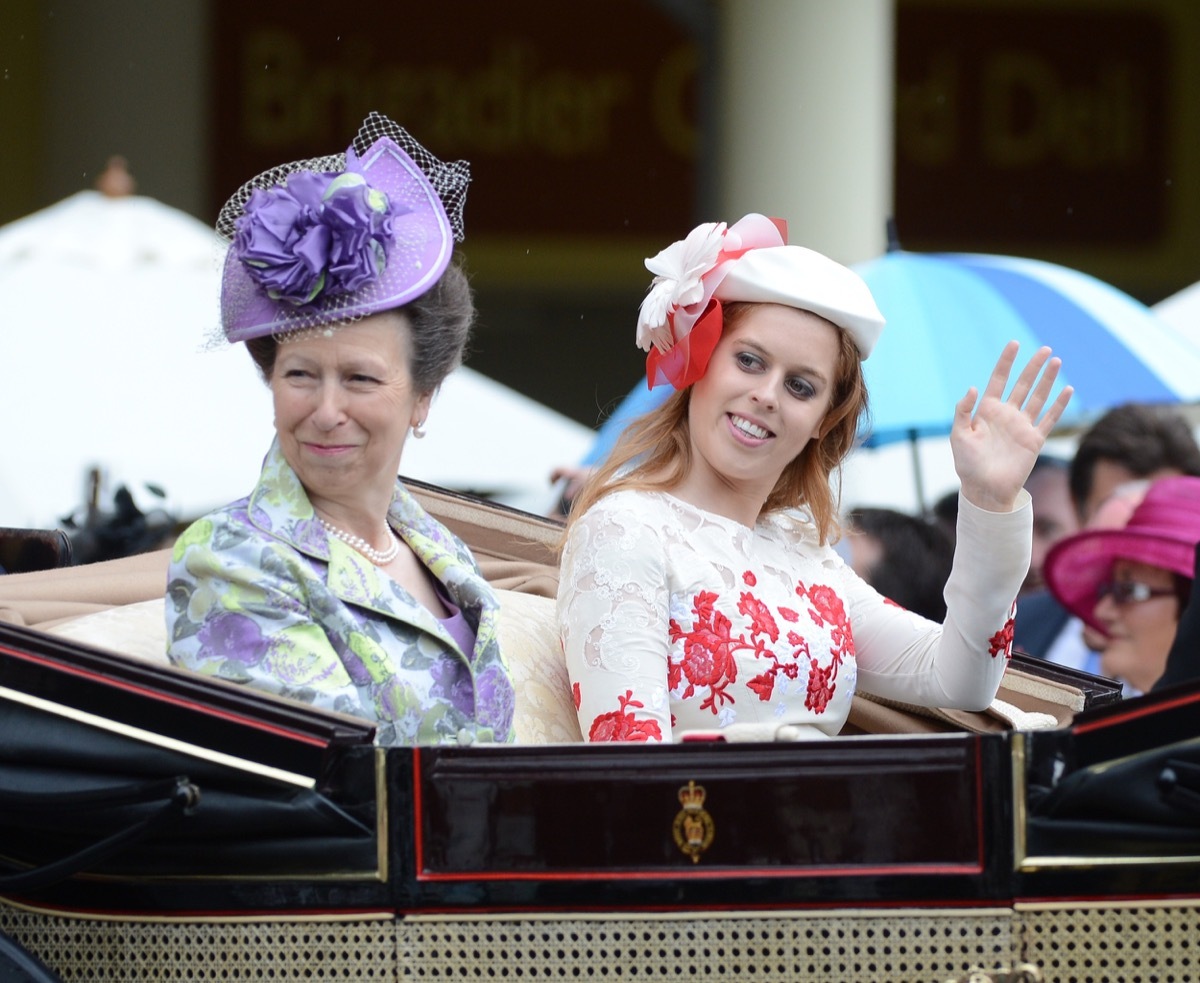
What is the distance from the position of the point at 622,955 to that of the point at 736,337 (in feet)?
2.80

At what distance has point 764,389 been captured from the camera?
236 cm

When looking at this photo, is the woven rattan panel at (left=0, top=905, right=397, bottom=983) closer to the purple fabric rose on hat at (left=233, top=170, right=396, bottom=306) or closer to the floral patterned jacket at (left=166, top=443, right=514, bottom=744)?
the floral patterned jacket at (left=166, top=443, right=514, bottom=744)

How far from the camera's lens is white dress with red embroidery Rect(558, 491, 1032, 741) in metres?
2.24

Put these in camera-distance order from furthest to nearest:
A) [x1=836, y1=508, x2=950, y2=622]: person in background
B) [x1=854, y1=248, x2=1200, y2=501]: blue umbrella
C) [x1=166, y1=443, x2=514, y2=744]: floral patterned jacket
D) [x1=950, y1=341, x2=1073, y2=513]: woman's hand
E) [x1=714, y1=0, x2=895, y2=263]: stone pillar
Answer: [x1=714, y1=0, x2=895, y2=263]: stone pillar → [x1=854, y1=248, x2=1200, y2=501]: blue umbrella → [x1=836, y1=508, x2=950, y2=622]: person in background → [x1=950, y1=341, x2=1073, y2=513]: woman's hand → [x1=166, y1=443, x2=514, y2=744]: floral patterned jacket

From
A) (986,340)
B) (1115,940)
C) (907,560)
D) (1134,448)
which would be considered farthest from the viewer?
(986,340)

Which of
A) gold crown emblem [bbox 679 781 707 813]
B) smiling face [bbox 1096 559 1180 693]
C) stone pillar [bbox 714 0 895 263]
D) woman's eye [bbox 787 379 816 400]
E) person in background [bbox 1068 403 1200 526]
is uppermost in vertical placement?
stone pillar [bbox 714 0 895 263]

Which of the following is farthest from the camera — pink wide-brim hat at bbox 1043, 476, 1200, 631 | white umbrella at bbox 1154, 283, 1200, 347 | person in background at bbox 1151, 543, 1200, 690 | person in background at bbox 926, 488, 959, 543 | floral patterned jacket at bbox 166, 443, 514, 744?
white umbrella at bbox 1154, 283, 1200, 347

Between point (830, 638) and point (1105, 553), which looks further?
point (1105, 553)

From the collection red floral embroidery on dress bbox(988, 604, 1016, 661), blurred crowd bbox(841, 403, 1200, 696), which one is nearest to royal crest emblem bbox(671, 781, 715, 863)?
red floral embroidery on dress bbox(988, 604, 1016, 661)

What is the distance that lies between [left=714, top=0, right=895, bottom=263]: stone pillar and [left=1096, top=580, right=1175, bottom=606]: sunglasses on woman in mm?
2129

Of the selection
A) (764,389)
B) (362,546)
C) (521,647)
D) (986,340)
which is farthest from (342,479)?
(986,340)

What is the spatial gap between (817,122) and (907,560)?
1.89m

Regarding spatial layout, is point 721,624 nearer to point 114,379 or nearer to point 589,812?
point 589,812

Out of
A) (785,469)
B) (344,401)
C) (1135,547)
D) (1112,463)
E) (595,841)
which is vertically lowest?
(595,841)
